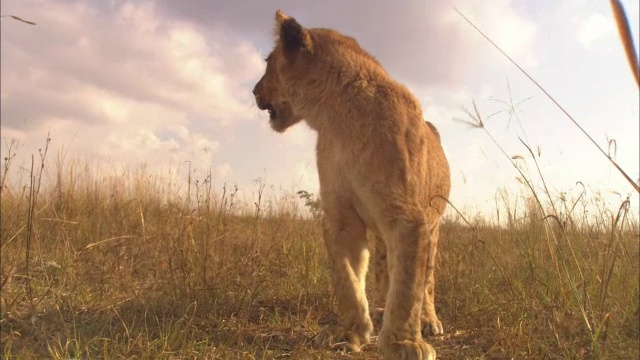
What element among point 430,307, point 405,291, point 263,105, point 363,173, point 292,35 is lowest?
point 430,307

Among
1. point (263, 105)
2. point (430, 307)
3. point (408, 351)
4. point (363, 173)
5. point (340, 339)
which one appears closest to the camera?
point (408, 351)

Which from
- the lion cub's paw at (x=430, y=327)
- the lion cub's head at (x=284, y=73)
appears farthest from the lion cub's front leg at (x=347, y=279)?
the lion cub's head at (x=284, y=73)

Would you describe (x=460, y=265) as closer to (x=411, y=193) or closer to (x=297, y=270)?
(x=297, y=270)

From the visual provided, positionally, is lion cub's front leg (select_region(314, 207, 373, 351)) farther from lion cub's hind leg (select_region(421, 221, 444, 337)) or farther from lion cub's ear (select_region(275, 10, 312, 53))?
lion cub's ear (select_region(275, 10, 312, 53))

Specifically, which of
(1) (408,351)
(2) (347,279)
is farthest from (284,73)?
(1) (408,351)

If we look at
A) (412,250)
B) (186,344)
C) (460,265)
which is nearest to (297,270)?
(460,265)

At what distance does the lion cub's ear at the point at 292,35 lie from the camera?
121 inches

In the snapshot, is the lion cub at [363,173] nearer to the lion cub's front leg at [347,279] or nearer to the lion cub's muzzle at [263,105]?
the lion cub's front leg at [347,279]

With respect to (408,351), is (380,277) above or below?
above

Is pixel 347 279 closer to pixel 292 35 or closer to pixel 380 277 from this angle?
pixel 380 277

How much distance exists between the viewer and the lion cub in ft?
8.42

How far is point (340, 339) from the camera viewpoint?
2875mm

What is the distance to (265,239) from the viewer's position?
5797 mm

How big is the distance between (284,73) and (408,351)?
5.44 ft
